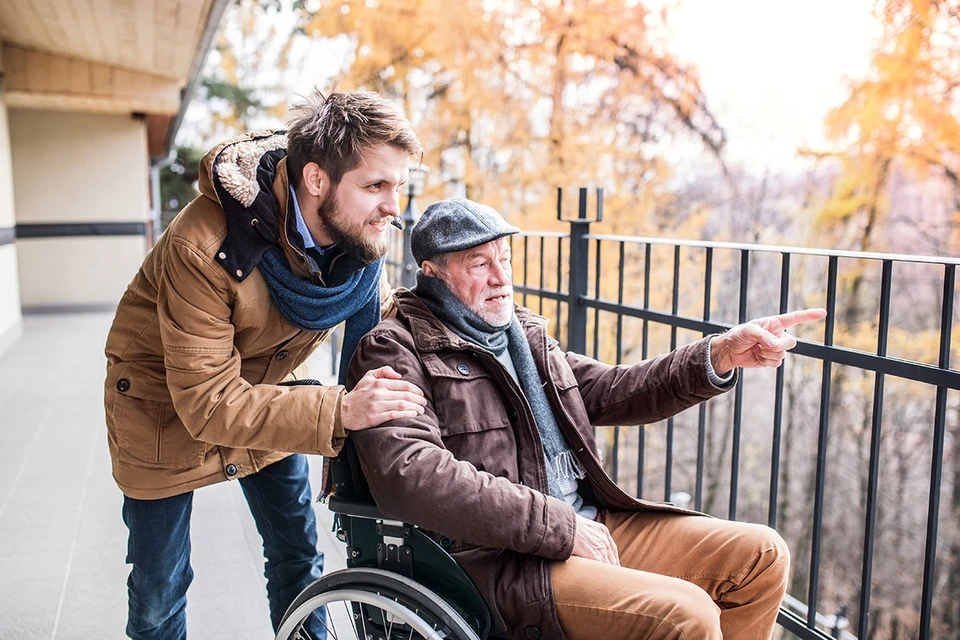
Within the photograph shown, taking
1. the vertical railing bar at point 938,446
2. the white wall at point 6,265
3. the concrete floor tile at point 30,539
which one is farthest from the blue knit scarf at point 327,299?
the white wall at point 6,265

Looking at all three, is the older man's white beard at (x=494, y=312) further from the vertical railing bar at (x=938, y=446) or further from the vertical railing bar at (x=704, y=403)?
the vertical railing bar at (x=938, y=446)

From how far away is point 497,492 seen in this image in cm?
132

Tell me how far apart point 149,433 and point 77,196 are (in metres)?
8.54

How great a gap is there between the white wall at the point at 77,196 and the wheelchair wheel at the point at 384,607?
27.4 feet

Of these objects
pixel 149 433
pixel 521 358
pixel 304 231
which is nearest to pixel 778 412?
pixel 521 358

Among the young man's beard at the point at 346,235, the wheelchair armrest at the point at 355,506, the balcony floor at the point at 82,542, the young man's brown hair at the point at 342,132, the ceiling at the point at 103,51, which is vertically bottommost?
the balcony floor at the point at 82,542

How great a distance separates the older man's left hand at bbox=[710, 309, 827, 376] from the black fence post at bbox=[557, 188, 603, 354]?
101cm

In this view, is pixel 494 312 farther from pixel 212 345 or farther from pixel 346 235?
pixel 212 345

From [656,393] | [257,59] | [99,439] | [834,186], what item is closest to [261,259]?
[656,393]

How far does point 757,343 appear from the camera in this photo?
158cm

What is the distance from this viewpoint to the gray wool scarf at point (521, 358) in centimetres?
156

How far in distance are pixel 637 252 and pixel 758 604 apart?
802 cm

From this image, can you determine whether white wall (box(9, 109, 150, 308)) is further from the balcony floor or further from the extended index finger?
the extended index finger

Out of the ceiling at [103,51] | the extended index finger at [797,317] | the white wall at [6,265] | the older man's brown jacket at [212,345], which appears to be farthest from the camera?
the white wall at [6,265]
